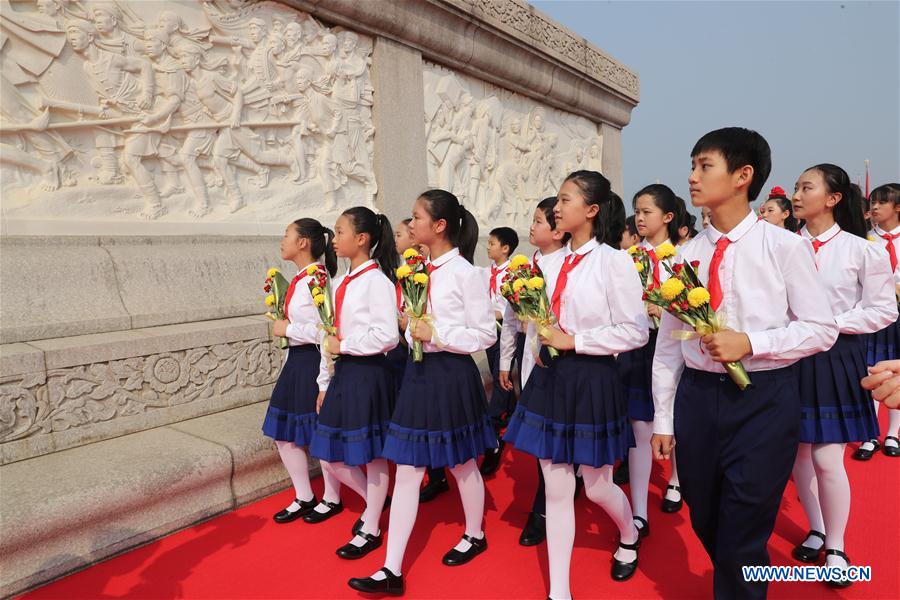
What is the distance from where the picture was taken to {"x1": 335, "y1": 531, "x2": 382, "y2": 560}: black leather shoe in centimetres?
283

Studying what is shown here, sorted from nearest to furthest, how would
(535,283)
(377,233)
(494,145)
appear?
(535,283), (377,233), (494,145)

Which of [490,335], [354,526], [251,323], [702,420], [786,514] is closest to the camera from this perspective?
[702,420]

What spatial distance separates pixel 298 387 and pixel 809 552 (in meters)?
2.75

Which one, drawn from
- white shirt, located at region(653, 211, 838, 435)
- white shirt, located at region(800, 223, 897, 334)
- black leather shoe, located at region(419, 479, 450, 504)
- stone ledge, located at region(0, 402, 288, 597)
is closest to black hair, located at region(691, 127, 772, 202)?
white shirt, located at region(653, 211, 838, 435)

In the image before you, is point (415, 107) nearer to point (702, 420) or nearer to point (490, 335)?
point (490, 335)

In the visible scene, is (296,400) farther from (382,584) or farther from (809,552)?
(809,552)

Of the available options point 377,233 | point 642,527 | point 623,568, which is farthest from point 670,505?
point 377,233

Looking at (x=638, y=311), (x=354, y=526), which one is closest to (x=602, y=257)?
(x=638, y=311)

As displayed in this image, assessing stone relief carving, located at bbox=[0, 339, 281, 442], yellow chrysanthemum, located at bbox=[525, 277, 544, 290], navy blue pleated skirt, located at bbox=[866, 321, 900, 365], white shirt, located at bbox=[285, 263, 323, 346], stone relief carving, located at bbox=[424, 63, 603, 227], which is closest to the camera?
yellow chrysanthemum, located at bbox=[525, 277, 544, 290]

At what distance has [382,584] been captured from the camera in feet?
8.14

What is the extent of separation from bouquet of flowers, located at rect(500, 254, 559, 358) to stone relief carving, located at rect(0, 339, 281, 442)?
237 centimetres

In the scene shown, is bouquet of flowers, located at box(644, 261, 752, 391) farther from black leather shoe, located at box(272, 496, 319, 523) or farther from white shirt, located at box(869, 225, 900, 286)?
white shirt, located at box(869, 225, 900, 286)

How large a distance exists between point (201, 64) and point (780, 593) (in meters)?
5.28

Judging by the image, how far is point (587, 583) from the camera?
262 cm
